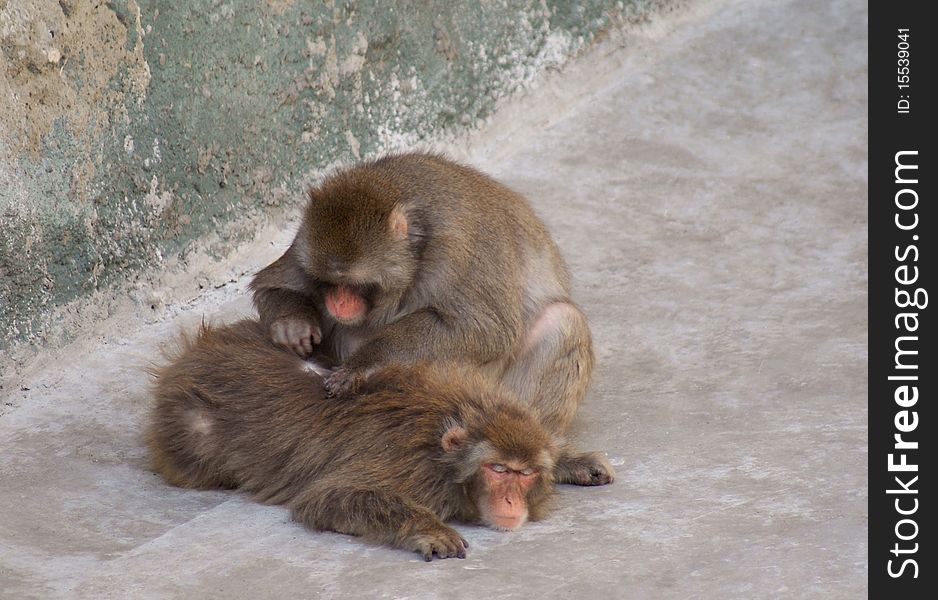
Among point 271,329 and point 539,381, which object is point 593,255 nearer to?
point 539,381

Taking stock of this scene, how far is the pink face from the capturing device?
4.25 metres

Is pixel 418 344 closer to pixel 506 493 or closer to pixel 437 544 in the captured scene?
pixel 506 493

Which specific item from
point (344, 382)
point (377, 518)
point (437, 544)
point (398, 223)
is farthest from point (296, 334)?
point (437, 544)

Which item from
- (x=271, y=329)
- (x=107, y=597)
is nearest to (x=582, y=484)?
(x=271, y=329)

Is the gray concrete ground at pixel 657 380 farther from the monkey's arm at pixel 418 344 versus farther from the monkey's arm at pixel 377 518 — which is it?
the monkey's arm at pixel 418 344

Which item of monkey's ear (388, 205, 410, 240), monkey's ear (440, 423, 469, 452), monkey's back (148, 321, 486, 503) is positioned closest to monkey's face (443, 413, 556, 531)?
monkey's ear (440, 423, 469, 452)

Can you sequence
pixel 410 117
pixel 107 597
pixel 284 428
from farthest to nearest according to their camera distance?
pixel 410 117
pixel 284 428
pixel 107 597

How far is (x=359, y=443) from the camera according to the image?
14.7ft

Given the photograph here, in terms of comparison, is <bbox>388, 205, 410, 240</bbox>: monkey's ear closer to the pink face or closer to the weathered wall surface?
the pink face

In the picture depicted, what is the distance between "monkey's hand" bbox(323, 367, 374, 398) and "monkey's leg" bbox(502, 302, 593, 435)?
0.60m

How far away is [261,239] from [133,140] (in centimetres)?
93

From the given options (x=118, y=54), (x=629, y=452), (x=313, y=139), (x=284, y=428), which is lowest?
(x=629, y=452)

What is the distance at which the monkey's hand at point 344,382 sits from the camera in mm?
4617

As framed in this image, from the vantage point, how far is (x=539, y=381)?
5.01m
